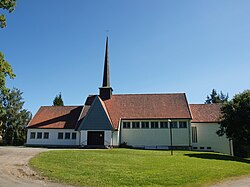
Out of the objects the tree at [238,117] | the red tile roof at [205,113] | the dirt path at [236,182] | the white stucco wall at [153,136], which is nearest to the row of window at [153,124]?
the white stucco wall at [153,136]

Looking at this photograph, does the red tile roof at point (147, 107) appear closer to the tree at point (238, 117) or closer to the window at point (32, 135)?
the tree at point (238, 117)

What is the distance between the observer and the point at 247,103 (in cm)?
2580

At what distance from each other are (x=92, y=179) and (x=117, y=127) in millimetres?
22495

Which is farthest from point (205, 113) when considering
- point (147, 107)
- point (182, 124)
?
point (147, 107)

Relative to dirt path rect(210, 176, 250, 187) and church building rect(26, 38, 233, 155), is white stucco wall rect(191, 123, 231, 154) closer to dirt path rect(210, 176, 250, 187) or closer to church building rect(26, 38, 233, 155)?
church building rect(26, 38, 233, 155)

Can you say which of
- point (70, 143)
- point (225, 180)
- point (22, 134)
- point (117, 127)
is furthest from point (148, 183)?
point (22, 134)

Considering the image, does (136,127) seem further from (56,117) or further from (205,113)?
(56,117)

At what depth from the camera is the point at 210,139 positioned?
34781mm

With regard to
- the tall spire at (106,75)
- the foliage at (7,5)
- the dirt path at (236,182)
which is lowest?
the dirt path at (236,182)

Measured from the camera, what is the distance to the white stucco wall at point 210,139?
3444 cm

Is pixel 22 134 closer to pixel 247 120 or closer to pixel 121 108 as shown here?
pixel 121 108

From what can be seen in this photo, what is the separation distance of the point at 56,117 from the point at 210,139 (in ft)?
81.9

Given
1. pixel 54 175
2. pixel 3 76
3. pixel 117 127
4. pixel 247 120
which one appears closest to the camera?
pixel 54 175

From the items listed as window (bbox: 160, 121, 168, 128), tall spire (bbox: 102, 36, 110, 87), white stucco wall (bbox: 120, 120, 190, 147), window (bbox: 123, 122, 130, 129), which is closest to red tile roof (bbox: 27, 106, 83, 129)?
tall spire (bbox: 102, 36, 110, 87)
